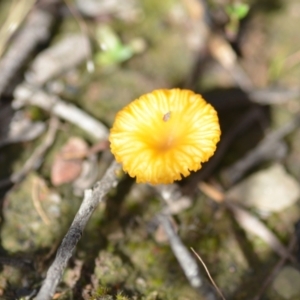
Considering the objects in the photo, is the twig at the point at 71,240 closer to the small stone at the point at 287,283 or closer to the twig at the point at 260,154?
the twig at the point at 260,154

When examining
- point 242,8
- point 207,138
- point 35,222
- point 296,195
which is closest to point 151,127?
point 207,138

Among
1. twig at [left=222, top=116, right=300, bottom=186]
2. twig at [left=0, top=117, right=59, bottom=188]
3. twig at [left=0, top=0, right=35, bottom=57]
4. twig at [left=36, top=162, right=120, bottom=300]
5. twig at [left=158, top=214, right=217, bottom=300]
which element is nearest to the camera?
twig at [left=36, top=162, right=120, bottom=300]

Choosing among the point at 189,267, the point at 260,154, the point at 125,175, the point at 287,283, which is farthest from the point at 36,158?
the point at 287,283

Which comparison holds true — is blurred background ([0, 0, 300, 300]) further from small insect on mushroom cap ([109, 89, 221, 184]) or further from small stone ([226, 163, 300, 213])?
small insect on mushroom cap ([109, 89, 221, 184])

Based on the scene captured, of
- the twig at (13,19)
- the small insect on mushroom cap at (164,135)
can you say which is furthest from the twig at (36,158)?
the small insect on mushroom cap at (164,135)

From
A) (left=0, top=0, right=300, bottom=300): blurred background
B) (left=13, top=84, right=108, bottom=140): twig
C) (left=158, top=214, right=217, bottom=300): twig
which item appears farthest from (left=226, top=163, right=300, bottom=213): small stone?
(left=13, top=84, right=108, bottom=140): twig

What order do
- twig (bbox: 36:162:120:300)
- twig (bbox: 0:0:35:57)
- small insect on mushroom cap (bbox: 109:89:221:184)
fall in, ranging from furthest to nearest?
twig (bbox: 0:0:35:57) → small insect on mushroom cap (bbox: 109:89:221:184) → twig (bbox: 36:162:120:300)

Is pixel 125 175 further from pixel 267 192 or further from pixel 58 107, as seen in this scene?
pixel 267 192
